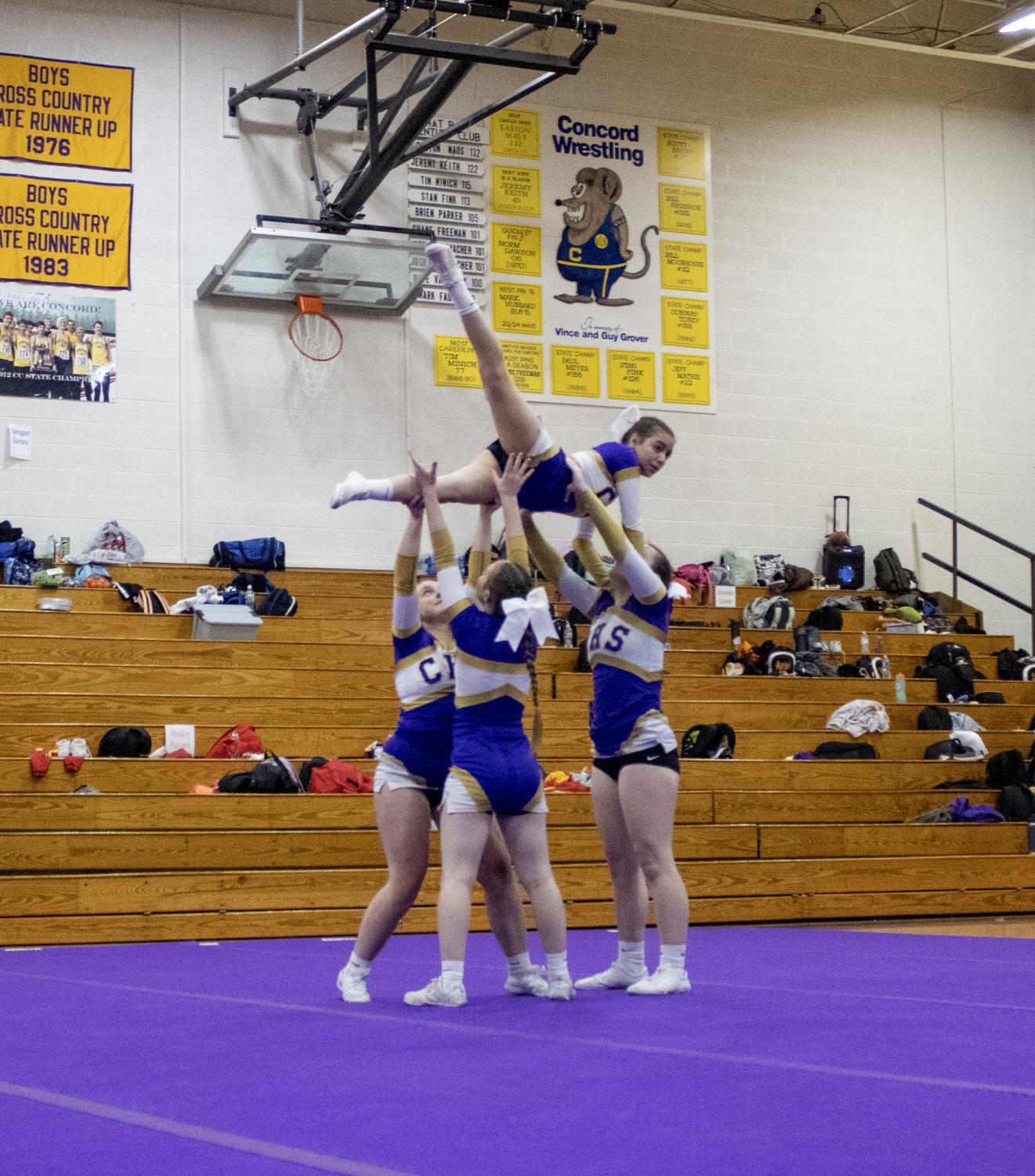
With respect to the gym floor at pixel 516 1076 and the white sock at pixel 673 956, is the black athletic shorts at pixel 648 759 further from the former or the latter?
the gym floor at pixel 516 1076

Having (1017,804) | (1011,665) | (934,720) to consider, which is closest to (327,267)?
(934,720)

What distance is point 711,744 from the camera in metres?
8.20

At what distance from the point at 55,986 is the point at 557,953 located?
5.61 ft

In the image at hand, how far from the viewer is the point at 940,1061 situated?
10.2 feet

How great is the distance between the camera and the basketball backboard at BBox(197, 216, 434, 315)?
9406mm

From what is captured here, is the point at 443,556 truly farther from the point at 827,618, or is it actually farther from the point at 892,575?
the point at 892,575

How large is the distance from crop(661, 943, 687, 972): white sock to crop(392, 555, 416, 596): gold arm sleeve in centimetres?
129

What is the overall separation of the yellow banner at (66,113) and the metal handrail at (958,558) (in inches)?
278

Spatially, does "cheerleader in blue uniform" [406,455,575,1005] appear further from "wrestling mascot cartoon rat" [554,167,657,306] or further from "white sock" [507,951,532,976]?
"wrestling mascot cartoon rat" [554,167,657,306]

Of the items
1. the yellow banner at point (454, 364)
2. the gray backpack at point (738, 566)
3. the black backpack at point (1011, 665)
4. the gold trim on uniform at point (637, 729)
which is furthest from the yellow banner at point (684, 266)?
the gold trim on uniform at point (637, 729)

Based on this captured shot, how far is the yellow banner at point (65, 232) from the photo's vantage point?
10000mm

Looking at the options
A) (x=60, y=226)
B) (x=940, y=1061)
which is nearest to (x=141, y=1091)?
(x=940, y=1061)

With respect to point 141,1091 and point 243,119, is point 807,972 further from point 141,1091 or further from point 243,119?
point 243,119

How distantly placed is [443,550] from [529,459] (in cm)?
50
